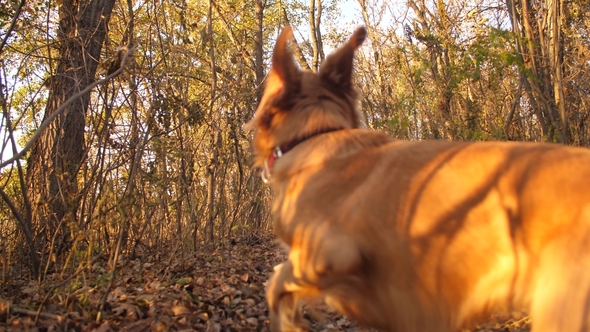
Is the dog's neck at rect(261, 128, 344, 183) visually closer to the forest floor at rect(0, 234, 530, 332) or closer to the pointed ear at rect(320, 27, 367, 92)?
the pointed ear at rect(320, 27, 367, 92)

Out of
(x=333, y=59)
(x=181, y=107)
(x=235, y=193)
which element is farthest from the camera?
(x=235, y=193)

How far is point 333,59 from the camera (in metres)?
3.29

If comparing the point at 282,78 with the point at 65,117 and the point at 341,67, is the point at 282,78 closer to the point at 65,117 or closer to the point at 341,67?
the point at 341,67

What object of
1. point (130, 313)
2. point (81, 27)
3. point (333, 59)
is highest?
point (81, 27)

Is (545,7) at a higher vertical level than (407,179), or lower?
higher

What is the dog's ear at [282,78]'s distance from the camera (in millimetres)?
3150

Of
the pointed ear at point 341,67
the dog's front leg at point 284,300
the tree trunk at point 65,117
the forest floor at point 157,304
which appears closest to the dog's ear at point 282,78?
the pointed ear at point 341,67

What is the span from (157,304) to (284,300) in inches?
54.2

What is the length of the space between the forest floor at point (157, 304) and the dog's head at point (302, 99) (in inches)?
55.0

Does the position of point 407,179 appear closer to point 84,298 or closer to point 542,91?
point 84,298

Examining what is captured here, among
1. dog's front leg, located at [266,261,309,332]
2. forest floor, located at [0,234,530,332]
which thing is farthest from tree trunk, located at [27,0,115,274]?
dog's front leg, located at [266,261,309,332]

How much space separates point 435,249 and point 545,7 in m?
5.89

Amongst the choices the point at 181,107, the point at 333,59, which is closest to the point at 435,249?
the point at 333,59

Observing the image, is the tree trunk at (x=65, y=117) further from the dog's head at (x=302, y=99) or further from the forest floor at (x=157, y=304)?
the dog's head at (x=302, y=99)
